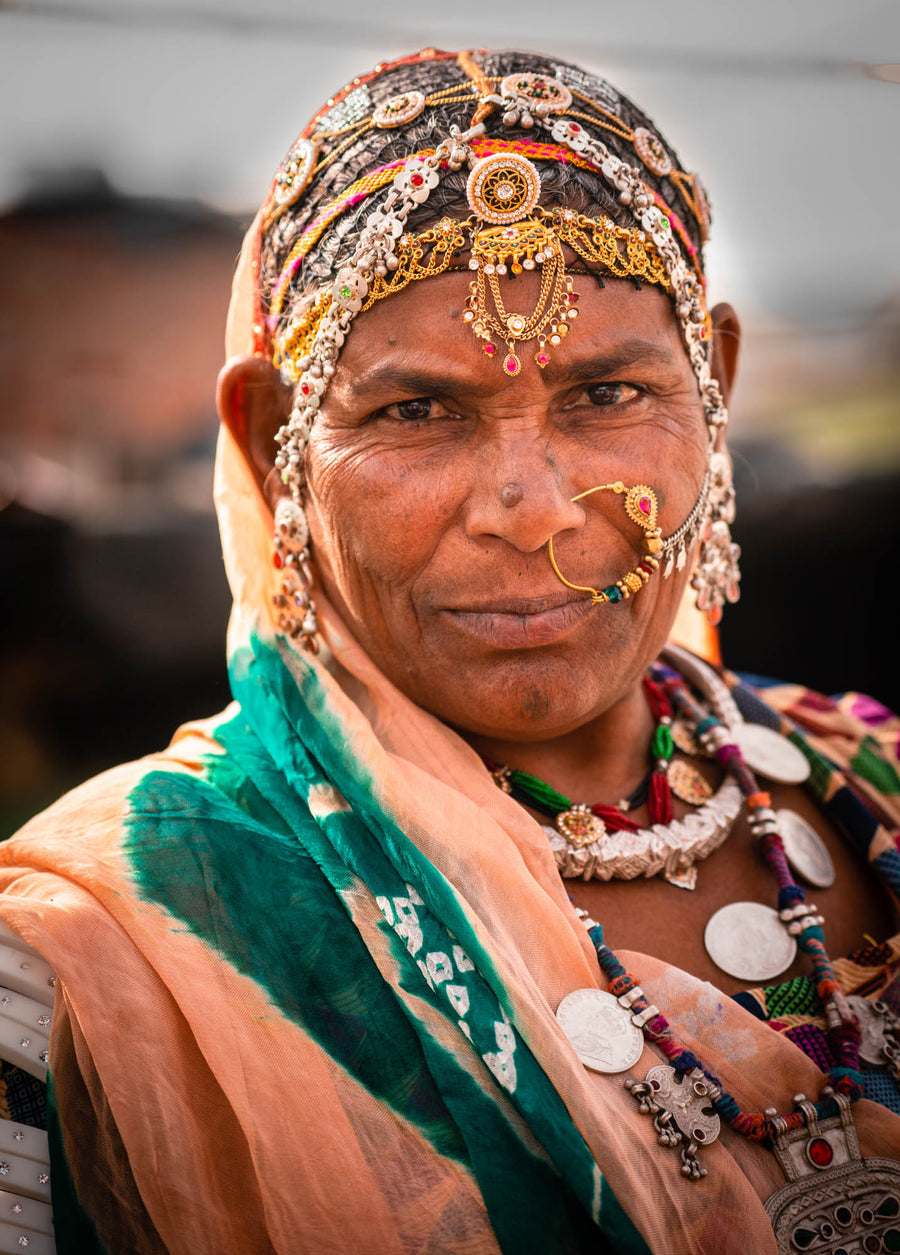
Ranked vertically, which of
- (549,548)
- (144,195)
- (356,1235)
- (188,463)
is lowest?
(356,1235)

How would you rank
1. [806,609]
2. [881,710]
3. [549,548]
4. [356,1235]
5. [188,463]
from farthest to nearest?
1. [806,609]
2. [188,463]
3. [881,710]
4. [549,548]
5. [356,1235]

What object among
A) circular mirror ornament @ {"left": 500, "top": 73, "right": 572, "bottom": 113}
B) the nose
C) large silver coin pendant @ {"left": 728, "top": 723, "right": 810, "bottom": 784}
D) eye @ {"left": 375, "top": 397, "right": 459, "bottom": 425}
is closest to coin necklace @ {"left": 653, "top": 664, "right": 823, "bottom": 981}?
large silver coin pendant @ {"left": 728, "top": 723, "right": 810, "bottom": 784}

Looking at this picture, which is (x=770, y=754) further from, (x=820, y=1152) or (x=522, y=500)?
(x=522, y=500)

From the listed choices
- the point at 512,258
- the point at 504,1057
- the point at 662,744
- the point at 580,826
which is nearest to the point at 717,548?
the point at 662,744

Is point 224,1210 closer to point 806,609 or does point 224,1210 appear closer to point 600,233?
point 600,233

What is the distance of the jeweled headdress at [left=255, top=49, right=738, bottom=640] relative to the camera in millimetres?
A: 1716

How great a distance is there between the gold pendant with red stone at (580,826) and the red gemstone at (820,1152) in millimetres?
615

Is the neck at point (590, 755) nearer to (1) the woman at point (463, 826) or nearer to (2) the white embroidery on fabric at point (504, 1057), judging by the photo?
(1) the woman at point (463, 826)

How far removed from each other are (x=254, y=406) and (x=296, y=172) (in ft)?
1.51

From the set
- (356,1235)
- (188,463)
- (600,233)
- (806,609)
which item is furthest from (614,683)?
(806,609)

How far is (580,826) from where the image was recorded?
1.95 meters

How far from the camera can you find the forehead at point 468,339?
5.57 ft

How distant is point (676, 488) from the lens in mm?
1873

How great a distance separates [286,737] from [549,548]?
0.61 meters
